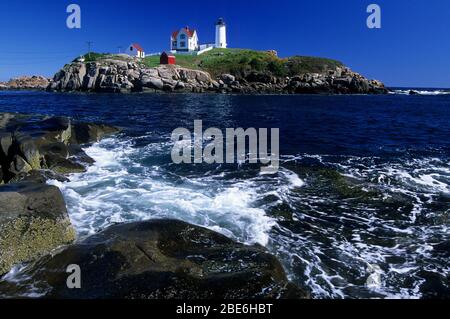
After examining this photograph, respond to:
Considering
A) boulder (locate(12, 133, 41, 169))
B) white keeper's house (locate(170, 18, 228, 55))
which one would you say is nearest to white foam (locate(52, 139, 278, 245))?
boulder (locate(12, 133, 41, 169))

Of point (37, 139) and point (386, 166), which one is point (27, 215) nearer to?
point (37, 139)

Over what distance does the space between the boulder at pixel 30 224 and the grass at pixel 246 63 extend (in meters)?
116

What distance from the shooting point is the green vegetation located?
125m

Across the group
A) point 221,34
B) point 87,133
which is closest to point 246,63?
point 221,34

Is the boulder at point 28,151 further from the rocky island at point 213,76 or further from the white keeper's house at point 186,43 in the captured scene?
the white keeper's house at point 186,43

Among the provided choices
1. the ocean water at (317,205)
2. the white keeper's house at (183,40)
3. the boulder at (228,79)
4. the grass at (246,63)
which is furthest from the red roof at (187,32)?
the ocean water at (317,205)

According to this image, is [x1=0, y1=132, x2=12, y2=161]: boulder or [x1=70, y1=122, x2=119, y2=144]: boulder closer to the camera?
[x1=0, y1=132, x2=12, y2=161]: boulder

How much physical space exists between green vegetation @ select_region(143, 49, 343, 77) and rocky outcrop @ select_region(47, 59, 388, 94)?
12.3ft

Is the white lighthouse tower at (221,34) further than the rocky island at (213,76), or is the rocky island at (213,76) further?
the white lighthouse tower at (221,34)

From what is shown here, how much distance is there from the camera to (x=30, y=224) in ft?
33.4

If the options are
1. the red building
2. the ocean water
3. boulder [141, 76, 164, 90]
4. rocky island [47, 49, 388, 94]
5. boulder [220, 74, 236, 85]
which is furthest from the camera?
the red building

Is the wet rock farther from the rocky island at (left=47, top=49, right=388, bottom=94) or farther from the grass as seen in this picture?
the grass

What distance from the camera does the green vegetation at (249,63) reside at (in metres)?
125

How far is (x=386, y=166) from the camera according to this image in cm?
2209
